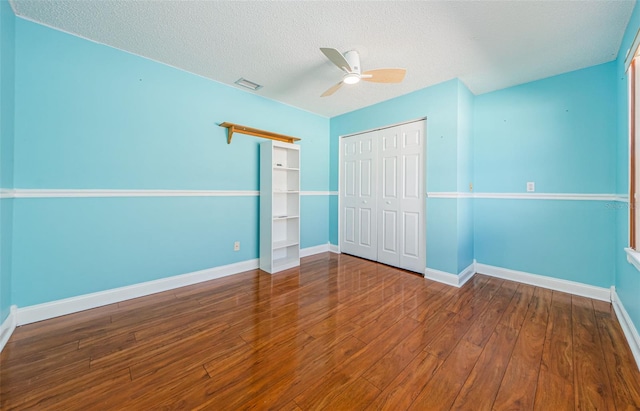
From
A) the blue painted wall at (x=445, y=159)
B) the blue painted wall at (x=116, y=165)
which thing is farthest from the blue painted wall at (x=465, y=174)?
the blue painted wall at (x=116, y=165)

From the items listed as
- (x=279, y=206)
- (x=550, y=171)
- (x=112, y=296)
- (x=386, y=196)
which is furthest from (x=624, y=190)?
(x=112, y=296)

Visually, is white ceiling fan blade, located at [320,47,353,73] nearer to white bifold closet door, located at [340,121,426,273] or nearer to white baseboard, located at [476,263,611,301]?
white bifold closet door, located at [340,121,426,273]

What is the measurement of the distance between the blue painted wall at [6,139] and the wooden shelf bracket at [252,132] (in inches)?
65.0

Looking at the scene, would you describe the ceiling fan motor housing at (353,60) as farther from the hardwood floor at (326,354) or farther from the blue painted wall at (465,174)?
the hardwood floor at (326,354)

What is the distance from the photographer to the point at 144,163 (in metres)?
2.51

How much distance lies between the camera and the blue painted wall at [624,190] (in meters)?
1.73

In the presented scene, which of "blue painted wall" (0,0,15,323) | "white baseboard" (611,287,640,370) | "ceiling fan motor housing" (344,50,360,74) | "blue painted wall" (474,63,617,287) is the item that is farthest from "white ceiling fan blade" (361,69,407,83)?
"blue painted wall" (0,0,15,323)

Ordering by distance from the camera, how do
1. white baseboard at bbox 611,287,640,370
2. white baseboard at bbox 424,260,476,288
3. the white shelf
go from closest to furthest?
white baseboard at bbox 611,287,640,370 → white baseboard at bbox 424,260,476,288 → the white shelf

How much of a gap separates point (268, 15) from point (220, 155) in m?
1.71

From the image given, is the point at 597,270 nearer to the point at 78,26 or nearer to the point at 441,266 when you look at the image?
the point at 441,266

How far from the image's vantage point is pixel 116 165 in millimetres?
2348

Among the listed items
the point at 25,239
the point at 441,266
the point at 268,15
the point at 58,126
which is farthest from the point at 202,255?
the point at 441,266

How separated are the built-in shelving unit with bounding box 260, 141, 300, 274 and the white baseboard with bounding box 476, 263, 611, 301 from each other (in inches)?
106

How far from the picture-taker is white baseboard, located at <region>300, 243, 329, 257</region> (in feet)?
13.4
